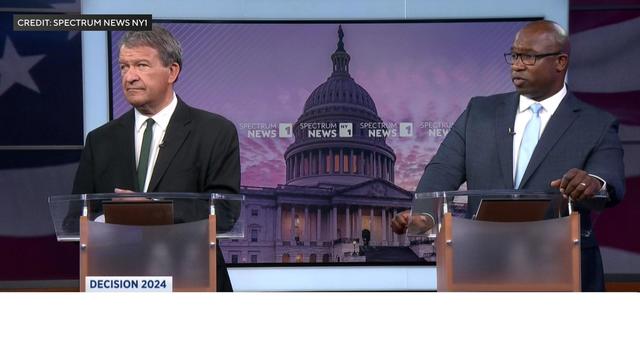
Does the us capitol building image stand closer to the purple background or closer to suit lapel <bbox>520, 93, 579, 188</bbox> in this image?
the purple background

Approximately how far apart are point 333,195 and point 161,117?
9.41ft

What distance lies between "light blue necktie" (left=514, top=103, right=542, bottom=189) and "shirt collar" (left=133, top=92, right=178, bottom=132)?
1.13 meters

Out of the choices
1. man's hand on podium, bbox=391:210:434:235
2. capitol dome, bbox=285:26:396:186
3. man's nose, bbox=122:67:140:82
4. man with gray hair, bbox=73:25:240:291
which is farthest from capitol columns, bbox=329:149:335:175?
man's hand on podium, bbox=391:210:434:235

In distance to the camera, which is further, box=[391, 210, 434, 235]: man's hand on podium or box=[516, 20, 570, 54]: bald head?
box=[516, 20, 570, 54]: bald head

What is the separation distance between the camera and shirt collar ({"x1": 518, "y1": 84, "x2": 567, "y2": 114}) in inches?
107

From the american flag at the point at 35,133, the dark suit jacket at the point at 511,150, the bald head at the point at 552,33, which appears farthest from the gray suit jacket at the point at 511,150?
the american flag at the point at 35,133

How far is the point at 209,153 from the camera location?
2787 mm

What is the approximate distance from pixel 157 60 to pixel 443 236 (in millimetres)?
1202

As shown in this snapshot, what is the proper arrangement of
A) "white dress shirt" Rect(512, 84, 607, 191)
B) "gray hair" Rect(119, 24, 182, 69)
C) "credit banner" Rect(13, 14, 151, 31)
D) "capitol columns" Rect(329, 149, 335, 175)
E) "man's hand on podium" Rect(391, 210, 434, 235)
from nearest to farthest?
"man's hand on podium" Rect(391, 210, 434, 235) < "white dress shirt" Rect(512, 84, 607, 191) < "gray hair" Rect(119, 24, 182, 69) < "credit banner" Rect(13, 14, 151, 31) < "capitol columns" Rect(329, 149, 335, 175)

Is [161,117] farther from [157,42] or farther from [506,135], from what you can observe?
[506,135]

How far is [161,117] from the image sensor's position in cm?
→ 292

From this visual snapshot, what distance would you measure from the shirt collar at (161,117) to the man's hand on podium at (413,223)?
0.91 metres
